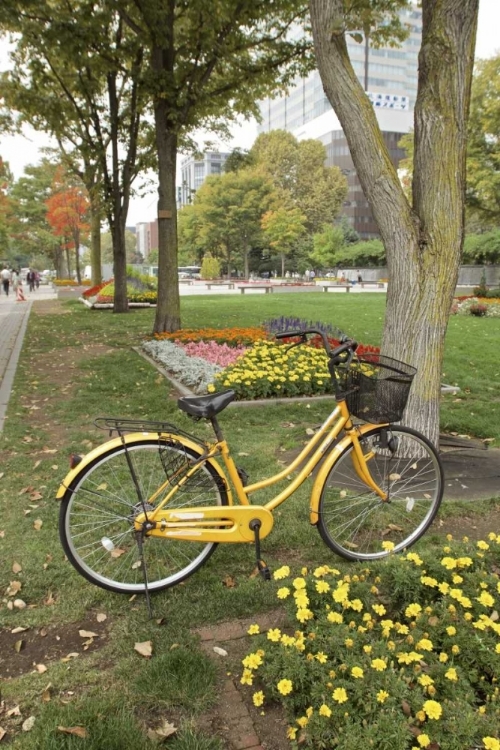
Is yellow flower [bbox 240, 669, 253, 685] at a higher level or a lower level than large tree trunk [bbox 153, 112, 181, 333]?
lower

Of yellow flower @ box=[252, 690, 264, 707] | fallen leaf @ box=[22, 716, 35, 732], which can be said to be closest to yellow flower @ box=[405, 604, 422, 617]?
yellow flower @ box=[252, 690, 264, 707]

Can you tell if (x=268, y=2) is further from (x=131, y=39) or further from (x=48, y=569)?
(x=48, y=569)

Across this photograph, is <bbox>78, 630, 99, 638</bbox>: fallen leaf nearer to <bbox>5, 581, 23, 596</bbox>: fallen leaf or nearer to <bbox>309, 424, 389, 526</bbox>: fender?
<bbox>5, 581, 23, 596</bbox>: fallen leaf

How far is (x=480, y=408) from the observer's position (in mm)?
6312

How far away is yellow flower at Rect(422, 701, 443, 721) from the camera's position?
5.99 ft

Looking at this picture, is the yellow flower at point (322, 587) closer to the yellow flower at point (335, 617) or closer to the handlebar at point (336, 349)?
the yellow flower at point (335, 617)

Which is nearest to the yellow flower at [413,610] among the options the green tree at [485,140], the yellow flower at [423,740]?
the yellow flower at [423,740]

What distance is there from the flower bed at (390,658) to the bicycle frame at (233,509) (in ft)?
1.31

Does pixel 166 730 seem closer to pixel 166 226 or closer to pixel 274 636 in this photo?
pixel 274 636

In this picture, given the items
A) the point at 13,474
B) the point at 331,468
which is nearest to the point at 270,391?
the point at 13,474

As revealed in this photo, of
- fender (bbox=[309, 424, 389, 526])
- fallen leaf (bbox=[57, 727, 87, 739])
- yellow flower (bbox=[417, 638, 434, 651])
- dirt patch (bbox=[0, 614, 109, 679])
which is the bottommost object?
dirt patch (bbox=[0, 614, 109, 679])

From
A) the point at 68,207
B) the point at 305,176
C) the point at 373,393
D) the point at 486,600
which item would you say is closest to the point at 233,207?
the point at 305,176

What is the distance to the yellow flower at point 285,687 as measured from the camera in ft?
6.50

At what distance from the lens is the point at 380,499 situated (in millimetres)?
3340
